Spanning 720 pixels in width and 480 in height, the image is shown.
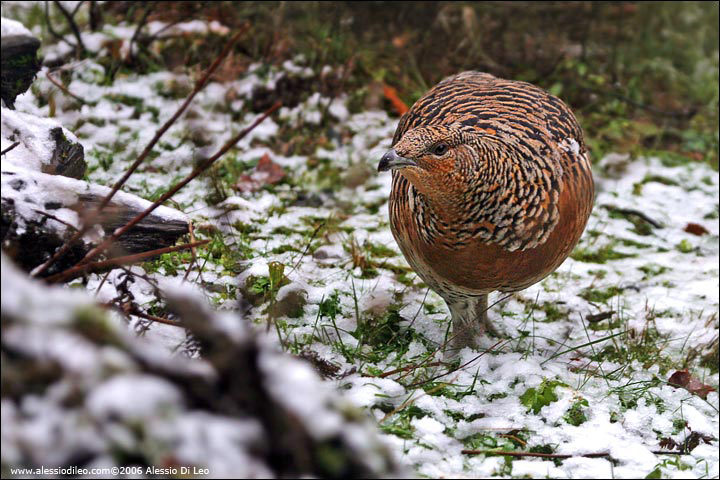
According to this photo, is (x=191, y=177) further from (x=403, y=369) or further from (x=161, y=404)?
(x=403, y=369)

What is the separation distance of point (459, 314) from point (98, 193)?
1622mm

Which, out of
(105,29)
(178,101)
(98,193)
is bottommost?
(98,193)

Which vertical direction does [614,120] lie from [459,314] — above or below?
above

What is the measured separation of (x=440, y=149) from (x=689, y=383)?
161cm

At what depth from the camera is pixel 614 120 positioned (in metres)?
6.05

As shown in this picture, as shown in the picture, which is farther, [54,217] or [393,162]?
[393,162]

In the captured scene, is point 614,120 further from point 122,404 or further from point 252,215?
point 122,404

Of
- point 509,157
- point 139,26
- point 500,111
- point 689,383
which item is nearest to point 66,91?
point 139,26

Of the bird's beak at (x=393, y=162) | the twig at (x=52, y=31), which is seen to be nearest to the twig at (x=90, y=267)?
the bird's beak at (x=393, y=162)

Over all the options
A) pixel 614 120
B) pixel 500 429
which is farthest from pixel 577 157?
pixel 614 120

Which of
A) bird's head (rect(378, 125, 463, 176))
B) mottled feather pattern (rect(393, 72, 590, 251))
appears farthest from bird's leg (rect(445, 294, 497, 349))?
bird's head (rect(378, 125, 463, 176))

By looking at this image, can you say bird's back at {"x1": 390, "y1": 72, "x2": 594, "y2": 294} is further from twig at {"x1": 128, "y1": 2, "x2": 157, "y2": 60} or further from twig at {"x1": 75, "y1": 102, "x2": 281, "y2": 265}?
twig at {"x1": 128, "y1": 2, "x2": 157, "y2": 60}

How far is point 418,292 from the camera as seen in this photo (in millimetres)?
3984

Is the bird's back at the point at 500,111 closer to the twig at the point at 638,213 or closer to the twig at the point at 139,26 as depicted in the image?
the twig at the point at 638,213
